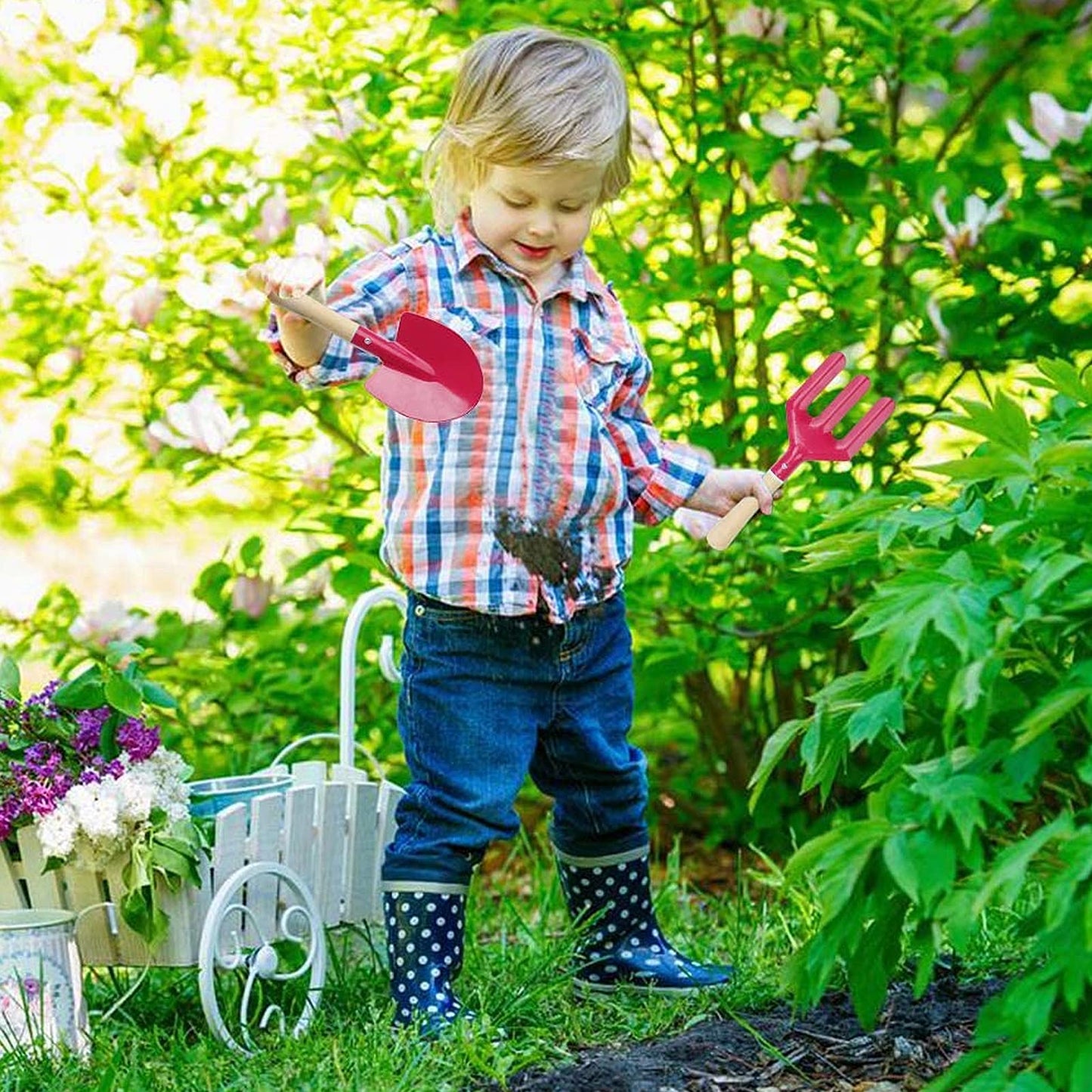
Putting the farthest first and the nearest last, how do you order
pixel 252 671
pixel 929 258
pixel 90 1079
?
pixel 252 671, pixel 929 258, pixel 90 1079

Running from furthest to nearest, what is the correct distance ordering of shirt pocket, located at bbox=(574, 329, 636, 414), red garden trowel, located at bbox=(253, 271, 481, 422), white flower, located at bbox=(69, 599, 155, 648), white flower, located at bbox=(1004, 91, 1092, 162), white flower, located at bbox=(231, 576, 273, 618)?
white flower, located at bbox=(231, 576, 273, 618) < white flower, located at bbox=(69, 599, 155, 648) < white flower, located at bbox=(1004, 91, 1092, 162) < shirt pocket, located at bbox=(574, 329, 636, 414) < red garden trowel, located at bbox=(253, 271, 481, 422)

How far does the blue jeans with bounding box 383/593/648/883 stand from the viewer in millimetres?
2518

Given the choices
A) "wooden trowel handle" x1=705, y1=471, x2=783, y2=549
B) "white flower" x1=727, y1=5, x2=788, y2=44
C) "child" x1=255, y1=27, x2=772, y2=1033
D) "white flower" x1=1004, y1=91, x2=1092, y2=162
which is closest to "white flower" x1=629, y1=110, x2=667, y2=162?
"white flower" x1=727, y1=5, x2=788, y2=44

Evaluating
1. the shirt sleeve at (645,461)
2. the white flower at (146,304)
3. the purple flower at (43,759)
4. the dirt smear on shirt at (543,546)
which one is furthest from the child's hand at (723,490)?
the white flower at (146,304)

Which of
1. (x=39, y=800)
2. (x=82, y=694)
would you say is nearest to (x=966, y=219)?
(x=82, y=694)

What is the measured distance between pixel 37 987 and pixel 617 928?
0.84 meters

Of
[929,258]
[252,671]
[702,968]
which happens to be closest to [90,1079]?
[702,968]

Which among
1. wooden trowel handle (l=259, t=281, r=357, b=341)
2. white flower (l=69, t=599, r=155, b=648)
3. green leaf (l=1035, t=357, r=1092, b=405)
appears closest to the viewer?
green leaf (l=1035, t=357, r=1092, b=405)

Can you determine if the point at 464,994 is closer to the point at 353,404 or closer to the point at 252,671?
the point at 252,671

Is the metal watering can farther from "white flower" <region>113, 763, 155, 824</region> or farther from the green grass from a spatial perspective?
"white flower" <region>113, 763, 155, 824</region>

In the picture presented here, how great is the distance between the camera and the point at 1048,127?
313 centimetres

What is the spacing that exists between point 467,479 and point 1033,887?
1.21 meters

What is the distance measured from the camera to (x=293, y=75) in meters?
3.56

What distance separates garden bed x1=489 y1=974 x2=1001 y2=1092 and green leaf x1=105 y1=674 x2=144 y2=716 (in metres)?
0.72
